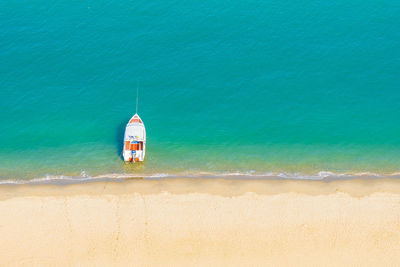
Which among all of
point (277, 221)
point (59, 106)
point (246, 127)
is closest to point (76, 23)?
point (59, 106)

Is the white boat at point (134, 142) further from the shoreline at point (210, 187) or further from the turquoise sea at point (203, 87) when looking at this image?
the shoreline at point (210, 187)

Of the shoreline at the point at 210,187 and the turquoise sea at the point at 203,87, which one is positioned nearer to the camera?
the shoreline at the point at 210,187

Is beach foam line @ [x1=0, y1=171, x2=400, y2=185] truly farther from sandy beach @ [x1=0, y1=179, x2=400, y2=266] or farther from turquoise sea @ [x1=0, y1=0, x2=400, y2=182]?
sandy beach @ [x1=0, y1=179, x2=400, y2=266]

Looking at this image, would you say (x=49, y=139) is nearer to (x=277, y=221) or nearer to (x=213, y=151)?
(x=213, y=151)

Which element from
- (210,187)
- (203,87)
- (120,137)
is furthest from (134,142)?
(203,87)

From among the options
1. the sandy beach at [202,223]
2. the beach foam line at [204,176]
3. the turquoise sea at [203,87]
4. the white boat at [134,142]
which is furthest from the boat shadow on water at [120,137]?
the sandy beach at [202,223]

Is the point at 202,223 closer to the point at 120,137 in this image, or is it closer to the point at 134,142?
the point at 134,142

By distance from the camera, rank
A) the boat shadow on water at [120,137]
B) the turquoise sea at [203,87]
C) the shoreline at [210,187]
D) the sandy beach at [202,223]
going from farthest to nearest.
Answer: the boat shadow on water at [120,137], the turquoise sea at [203,87], the shoreline at [210,187], the sandy beach at [202,223]
